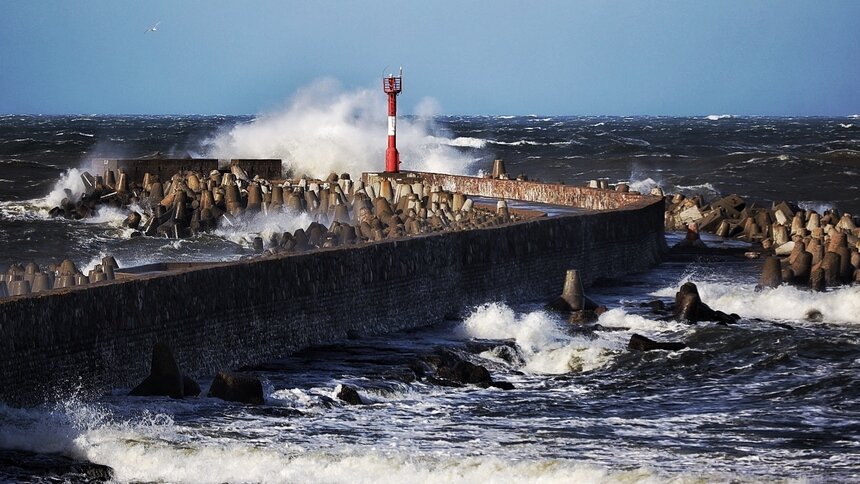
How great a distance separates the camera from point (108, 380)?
11.4 meters

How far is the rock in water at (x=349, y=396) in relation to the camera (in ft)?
39.1

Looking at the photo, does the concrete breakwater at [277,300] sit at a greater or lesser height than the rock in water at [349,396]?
greater

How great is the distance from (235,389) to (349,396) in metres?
1.01

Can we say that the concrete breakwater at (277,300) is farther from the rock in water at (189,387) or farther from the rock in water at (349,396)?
the rock in water at (349,396)

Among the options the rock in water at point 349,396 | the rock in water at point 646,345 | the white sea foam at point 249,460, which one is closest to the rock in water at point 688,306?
the rock in water at point 646,345

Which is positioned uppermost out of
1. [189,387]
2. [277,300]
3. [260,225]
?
[277,300]

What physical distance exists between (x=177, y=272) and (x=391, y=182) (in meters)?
16.9

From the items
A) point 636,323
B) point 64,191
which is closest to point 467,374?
point 636,323

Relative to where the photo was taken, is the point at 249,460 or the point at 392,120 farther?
the point at 392,120

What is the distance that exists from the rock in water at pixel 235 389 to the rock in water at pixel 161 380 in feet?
0.99

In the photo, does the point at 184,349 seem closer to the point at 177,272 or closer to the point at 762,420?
the point at 177,272

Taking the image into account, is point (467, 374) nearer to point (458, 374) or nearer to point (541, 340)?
point (458, 374)

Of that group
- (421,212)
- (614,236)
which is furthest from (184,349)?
(421,212)

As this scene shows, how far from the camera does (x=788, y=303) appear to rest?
58.9 ft
